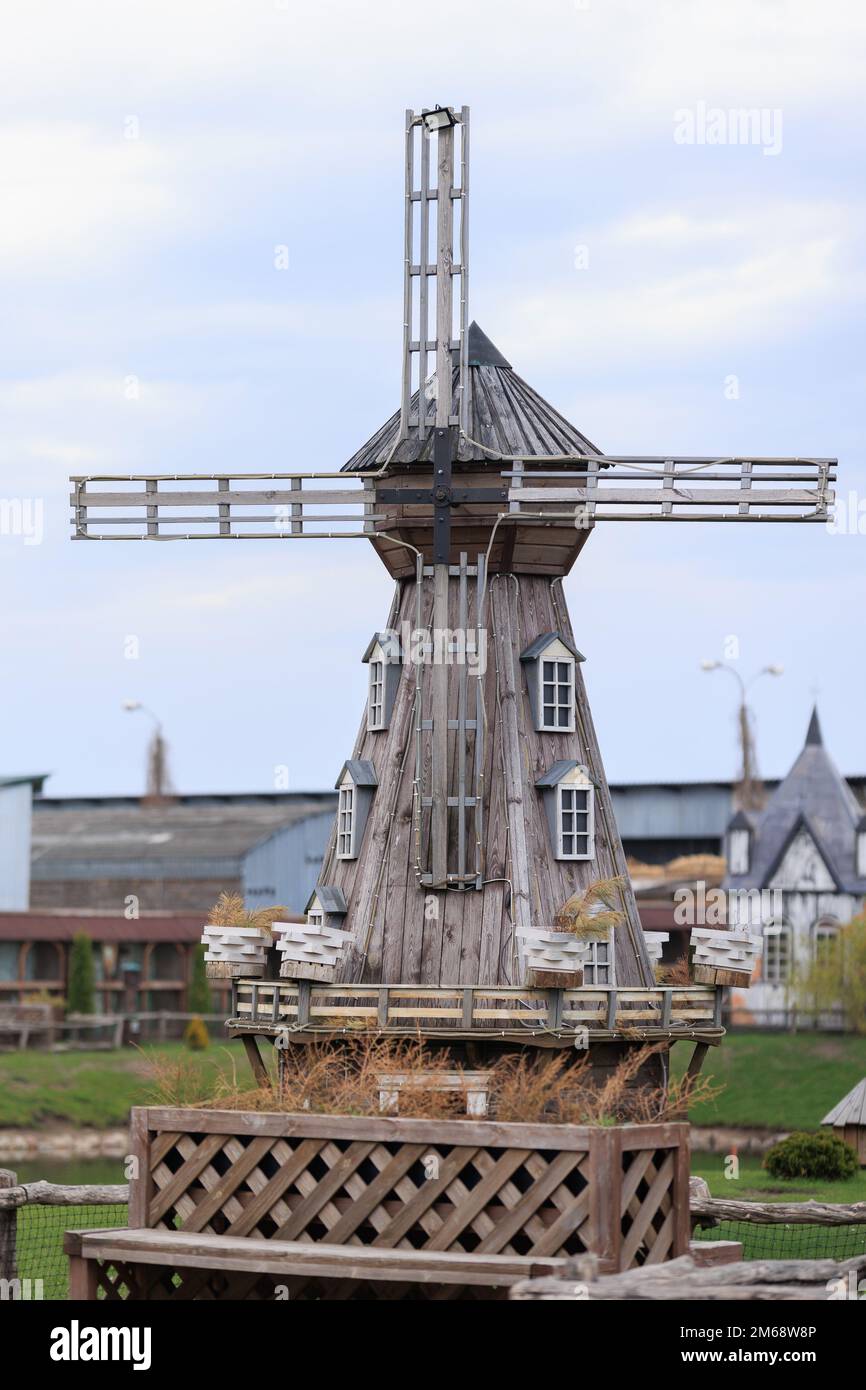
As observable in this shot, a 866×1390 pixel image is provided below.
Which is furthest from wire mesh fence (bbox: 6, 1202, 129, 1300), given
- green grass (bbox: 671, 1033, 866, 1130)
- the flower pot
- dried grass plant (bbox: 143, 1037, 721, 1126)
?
green grass (bbox: 671, 1033, 866, 1130)

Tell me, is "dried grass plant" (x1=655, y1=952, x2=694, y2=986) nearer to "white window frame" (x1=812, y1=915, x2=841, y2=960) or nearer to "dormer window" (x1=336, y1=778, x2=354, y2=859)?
"dormer window" (x1=336, y1=778, x2=354, y2=859)

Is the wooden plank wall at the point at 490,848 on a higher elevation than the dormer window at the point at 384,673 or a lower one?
lower

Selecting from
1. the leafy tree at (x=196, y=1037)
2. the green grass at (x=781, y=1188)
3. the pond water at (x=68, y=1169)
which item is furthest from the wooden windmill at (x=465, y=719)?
the leafy tree at (x=196, y=1037)

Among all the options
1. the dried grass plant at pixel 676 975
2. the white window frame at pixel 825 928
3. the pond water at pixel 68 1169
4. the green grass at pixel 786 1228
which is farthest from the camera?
the white window frame at pixel 825 928

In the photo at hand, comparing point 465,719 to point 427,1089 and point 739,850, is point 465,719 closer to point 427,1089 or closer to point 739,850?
point 427,1089

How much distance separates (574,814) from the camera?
21.8 metres

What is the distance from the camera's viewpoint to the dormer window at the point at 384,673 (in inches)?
882

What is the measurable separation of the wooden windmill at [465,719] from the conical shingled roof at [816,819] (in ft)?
152

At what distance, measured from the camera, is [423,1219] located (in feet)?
48.6

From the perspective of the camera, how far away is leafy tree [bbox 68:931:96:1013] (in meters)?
63.0

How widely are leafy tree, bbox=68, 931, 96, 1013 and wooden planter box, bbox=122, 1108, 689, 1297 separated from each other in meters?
47.9

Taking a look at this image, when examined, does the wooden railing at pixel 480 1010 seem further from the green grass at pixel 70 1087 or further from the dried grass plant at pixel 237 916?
the green grass at pixel 70 1087

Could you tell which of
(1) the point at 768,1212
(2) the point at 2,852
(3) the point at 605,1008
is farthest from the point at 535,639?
(2) the point at 2,852

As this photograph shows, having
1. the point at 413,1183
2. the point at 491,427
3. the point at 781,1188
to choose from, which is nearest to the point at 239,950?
the point at 491,427
